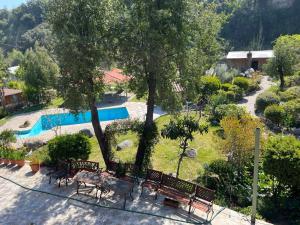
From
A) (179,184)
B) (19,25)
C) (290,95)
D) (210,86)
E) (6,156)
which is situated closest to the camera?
(179,184)

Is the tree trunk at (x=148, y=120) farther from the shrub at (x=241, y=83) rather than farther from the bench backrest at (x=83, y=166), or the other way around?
the shrub at (x=241, y=83)

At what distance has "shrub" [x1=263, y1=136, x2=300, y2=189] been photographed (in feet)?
44.6

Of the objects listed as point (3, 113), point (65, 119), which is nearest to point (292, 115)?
point (65, 119)

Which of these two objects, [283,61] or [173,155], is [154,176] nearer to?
[173,155]

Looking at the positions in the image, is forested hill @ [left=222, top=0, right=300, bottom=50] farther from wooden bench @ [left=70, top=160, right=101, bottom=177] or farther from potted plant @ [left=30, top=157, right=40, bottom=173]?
wooden bench @ [left=70, top=160, right=101, bottom=177]

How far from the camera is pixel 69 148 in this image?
17016mm

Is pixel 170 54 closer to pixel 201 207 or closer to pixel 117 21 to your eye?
pixel 117 21

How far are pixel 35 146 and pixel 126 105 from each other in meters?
14.9

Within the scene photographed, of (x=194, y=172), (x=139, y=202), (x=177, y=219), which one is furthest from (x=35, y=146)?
(x=177, y=219)

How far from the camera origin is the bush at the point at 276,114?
86.8ft

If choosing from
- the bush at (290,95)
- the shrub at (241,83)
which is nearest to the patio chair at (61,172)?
the bush at (290,95)

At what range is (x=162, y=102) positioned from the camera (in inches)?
666

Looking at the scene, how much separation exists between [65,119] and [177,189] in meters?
24.9

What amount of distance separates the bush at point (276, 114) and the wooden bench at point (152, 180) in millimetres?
15553
